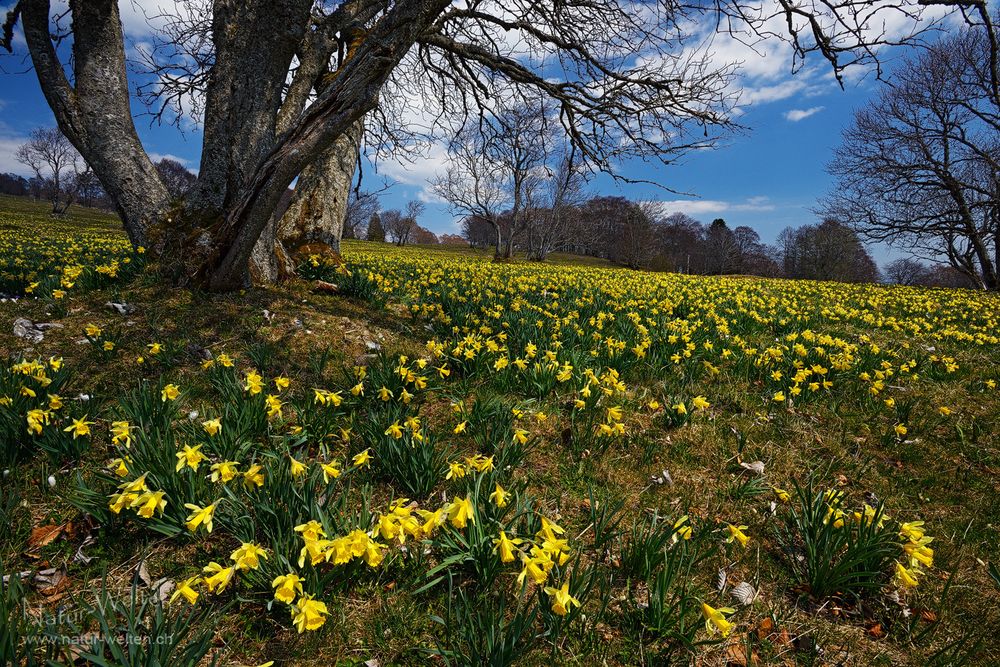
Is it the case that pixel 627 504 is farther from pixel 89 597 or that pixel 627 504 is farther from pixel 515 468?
pixel 89 597

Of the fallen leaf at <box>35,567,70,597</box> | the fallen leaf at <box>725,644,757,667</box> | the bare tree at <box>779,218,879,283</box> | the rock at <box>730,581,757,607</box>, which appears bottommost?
the fallen leaf at <box>725,644,757,667</box>

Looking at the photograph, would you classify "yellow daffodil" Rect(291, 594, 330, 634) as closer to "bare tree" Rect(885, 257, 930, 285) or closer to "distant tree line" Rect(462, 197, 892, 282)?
"distant tree line" Rect(462, 197, 892, 282)

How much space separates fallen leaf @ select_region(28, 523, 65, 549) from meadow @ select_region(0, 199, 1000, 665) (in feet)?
0.03

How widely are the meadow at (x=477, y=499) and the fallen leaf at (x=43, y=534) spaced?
0.01 meters

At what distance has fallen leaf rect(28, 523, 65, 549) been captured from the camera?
195 centimetres

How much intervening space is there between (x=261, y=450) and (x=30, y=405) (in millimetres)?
1503

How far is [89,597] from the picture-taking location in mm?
1709

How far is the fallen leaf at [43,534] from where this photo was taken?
1.95 meters

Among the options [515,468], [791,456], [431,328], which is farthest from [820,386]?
[431,328]

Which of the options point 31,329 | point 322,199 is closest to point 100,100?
point 322,199

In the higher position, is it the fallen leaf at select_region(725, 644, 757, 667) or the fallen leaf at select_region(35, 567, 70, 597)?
the fallen leaf at select_region(35, 567, 70, 597)

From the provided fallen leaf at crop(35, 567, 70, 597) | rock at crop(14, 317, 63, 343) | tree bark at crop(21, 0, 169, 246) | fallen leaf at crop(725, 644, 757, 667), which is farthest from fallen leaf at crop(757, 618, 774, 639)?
tree bark at crop(21, 0, 169, 246)

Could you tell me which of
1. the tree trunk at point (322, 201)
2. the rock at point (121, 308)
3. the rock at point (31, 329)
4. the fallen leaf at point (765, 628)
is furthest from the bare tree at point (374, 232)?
the fallen leaf at point (765, 628)

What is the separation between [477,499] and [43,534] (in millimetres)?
2088
